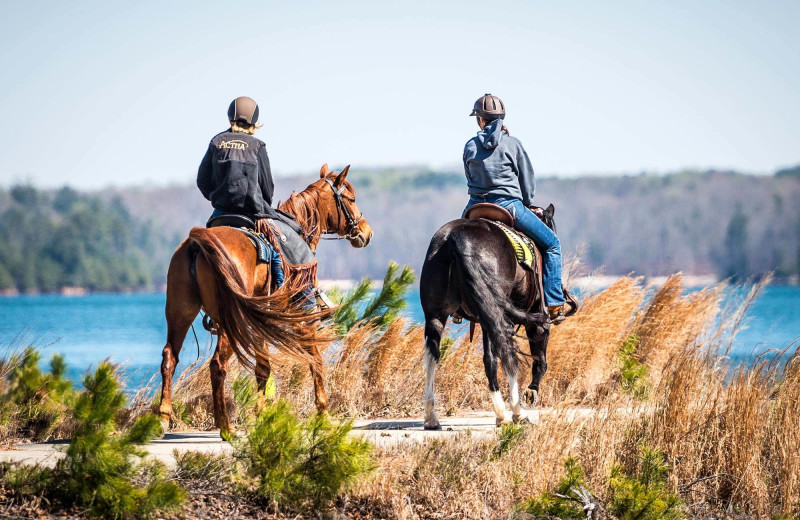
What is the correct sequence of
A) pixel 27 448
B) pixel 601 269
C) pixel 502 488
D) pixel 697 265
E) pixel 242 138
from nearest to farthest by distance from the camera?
pixel 502 488 < pixel 27 448 < pixel 242 138 < pixel 601 269 < pixel 697 265

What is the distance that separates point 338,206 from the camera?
30.1 feet

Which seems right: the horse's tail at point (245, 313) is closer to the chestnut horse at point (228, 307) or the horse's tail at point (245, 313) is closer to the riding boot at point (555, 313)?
the chestnut horse at point (228, 307)

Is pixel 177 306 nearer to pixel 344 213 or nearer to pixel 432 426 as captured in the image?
pixel 344 213

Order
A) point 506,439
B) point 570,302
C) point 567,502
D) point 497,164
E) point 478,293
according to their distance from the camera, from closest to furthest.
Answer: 1. point 567,502
2. point 506,439
3. point 478,293
4. point 497,164
5. point 570,302

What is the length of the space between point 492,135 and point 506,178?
393 mm

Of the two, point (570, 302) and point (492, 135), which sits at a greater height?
point (492, 135)

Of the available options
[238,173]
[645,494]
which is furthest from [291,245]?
[645,494]

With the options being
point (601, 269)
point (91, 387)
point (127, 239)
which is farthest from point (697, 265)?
point (91, 387)

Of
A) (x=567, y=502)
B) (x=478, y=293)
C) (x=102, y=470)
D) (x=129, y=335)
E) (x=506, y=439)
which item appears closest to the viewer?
(x=102, y=470)

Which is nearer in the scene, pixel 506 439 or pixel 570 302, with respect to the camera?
pixel 506 439

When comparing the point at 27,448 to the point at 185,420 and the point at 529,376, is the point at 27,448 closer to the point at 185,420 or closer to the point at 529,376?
the point at 185,420

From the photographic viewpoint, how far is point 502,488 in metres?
6.75

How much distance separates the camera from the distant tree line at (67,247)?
140m

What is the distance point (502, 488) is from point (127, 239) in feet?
484
